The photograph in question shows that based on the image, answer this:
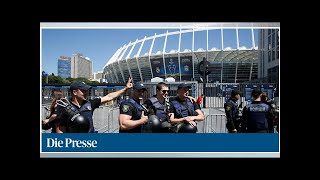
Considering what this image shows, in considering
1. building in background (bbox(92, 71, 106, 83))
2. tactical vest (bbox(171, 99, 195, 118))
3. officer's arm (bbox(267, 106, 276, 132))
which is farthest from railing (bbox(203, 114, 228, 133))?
building in background (bbox(92, 71, 106, 83))

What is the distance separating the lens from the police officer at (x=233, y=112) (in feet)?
23.7

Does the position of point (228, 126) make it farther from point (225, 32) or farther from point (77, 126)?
point (77, 126)

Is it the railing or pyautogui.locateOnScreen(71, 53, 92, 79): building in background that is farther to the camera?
the railing

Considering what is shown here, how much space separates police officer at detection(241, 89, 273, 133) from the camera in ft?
23.3

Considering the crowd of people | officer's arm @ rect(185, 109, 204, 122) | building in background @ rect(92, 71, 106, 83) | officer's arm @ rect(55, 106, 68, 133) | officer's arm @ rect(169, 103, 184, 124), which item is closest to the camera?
the crowd of people

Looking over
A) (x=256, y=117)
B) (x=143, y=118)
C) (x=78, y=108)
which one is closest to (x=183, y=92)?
(x=143, y=118)

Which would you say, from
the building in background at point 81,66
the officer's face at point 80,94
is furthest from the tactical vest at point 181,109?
the building in background at point 81,66

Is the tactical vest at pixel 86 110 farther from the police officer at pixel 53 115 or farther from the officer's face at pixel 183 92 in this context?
the officer's face at pixel 183 92

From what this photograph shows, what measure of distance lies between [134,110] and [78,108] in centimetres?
102

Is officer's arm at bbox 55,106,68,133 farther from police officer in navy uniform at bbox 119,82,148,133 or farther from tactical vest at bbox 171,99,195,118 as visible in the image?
tactical vest at bbox 171,99,195,118

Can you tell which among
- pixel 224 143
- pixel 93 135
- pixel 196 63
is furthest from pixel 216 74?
pixel 93 135

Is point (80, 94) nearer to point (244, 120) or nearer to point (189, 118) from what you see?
point (189, 118)

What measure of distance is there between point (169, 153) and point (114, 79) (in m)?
1.83

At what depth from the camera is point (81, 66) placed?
704 centimetres
